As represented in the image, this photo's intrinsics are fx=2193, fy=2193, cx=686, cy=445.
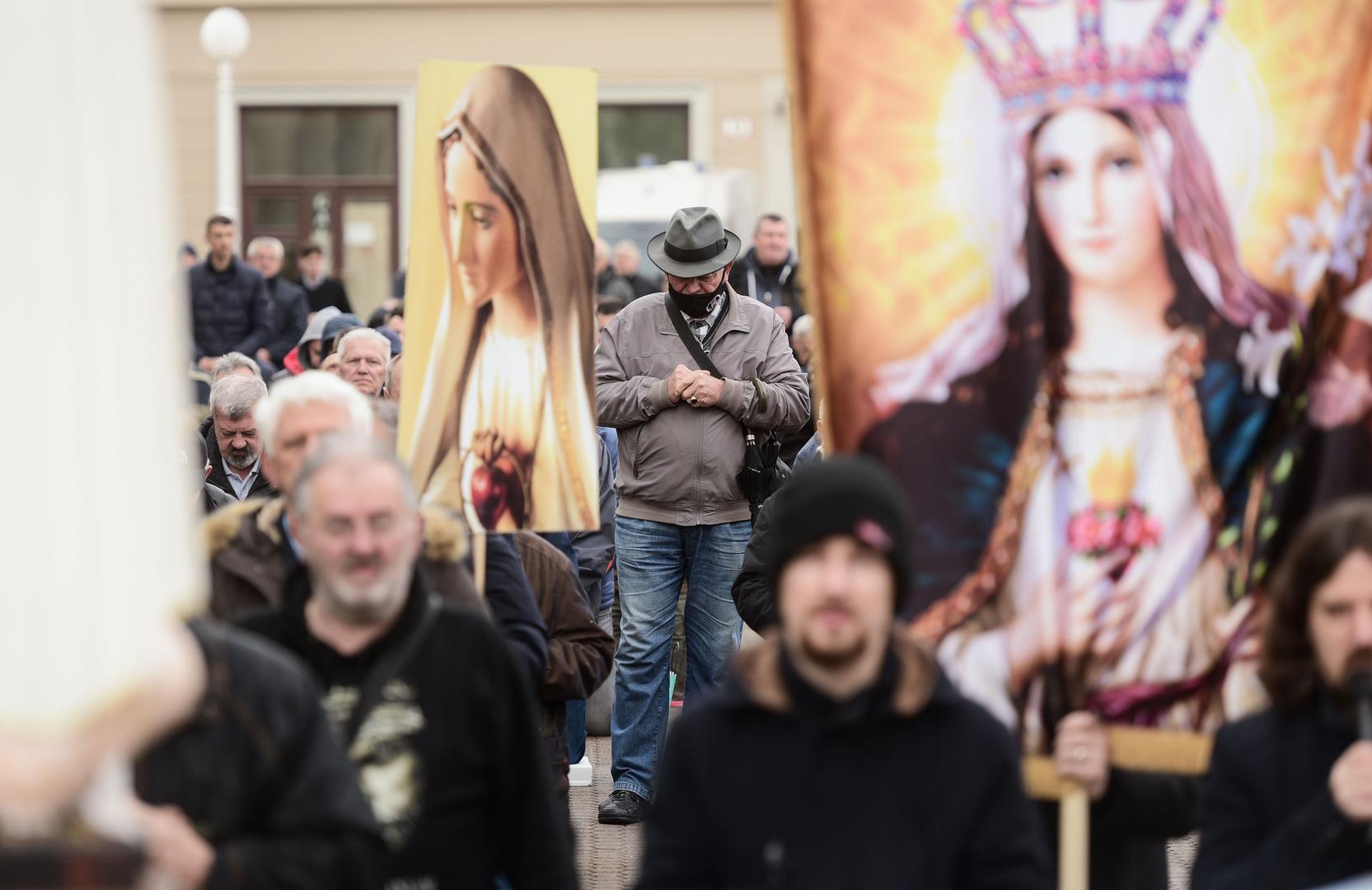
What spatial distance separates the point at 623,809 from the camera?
843 centimetres

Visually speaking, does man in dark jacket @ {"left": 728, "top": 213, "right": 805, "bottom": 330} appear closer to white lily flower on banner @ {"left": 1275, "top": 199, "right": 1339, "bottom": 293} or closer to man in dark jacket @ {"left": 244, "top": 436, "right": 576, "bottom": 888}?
white lily flower on banner @ {"left": 1275, "top": 199, "right": 1339, "bottom": 293}

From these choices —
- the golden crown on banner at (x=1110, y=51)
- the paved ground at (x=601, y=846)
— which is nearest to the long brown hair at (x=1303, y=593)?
the golden crown on banner at (x=1110, y=51)

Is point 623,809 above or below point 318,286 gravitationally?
below

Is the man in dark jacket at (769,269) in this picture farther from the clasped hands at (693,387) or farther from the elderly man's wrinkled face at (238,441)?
the elderly man's wrinkled face at (238,441)

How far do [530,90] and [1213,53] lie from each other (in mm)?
2264

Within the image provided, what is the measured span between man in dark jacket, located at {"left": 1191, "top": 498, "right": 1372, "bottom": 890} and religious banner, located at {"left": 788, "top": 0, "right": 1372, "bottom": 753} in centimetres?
34

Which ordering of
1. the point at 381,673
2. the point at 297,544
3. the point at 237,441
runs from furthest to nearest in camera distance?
the point at 237,441, the point at 297,544, the point at 381,673

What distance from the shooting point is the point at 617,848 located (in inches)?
320

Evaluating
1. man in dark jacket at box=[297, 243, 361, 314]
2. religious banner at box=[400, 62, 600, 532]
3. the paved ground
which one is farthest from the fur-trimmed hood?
man in dark jacket at box=[297, 243, 361, 314]

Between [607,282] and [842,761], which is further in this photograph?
[607,282]

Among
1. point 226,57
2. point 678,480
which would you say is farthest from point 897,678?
point 226,57

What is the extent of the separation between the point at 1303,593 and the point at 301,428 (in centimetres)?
232

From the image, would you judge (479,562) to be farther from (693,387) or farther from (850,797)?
(693,387)

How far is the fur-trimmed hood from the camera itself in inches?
138
